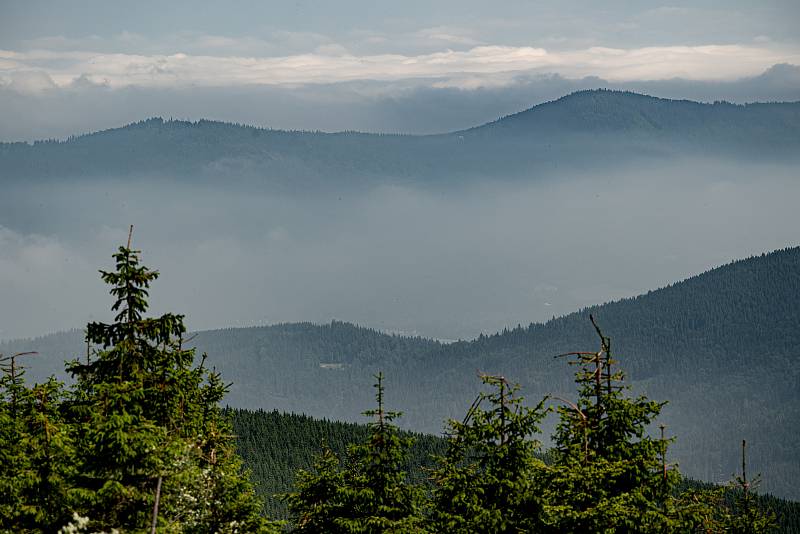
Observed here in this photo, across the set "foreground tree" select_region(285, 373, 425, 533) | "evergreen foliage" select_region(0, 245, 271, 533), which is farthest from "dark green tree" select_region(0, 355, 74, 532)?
"foreground tree" select_region(285, 373, 425, 533)

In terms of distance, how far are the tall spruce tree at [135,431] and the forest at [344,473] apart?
6 cm

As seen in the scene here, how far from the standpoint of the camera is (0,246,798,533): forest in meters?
33.8

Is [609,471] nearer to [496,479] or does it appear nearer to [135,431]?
[496,479]

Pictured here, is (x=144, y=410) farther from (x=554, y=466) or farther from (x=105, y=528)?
(x=554, y=466)

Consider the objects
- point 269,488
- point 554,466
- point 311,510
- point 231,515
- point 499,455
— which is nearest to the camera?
point 554,466

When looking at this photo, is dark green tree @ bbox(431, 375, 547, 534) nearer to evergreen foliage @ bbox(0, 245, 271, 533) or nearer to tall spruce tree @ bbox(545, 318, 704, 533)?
tall spruce tree @ bbox(545, 318, 704, 533)

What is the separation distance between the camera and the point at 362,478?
41250 mm

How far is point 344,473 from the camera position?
43375mm

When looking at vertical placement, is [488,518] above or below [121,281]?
below

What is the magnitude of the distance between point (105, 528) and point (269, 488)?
165738mm

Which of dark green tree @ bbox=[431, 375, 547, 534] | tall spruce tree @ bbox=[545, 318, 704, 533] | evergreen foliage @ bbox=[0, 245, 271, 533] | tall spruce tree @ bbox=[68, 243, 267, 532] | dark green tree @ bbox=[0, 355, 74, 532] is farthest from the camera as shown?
dark green tree @ bbox=[431, 375, 547, 534]

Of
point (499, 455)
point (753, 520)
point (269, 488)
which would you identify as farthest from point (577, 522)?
point (269, 488)

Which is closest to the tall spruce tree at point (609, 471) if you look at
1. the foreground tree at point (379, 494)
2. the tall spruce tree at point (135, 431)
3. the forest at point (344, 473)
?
the forest at point (344, 473)

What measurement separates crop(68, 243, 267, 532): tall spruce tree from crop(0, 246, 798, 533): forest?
0.06m
